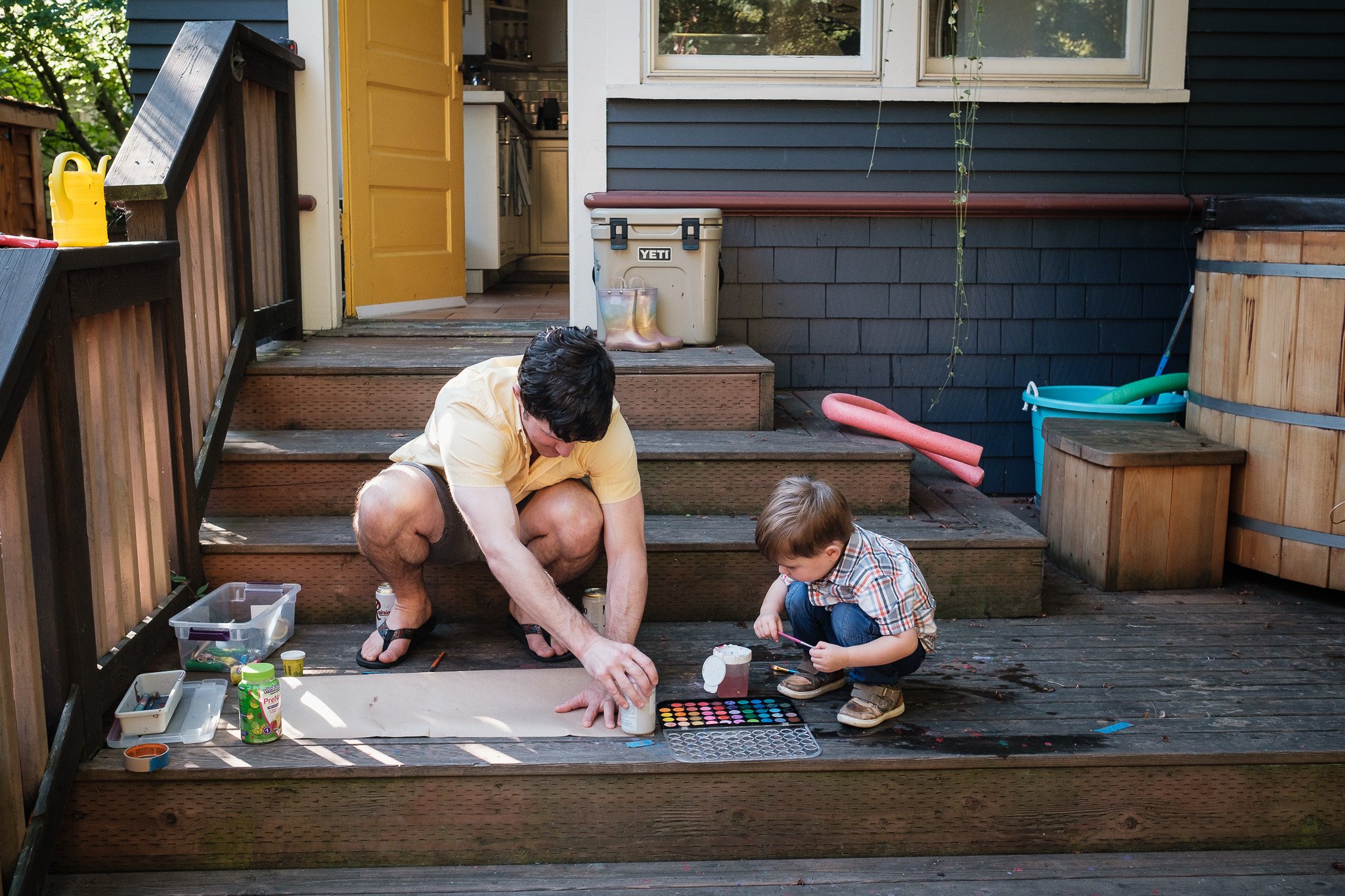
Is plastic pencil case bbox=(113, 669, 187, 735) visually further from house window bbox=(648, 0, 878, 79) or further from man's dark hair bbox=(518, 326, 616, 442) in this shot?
house window bbox=(648, 0, 878, 79)

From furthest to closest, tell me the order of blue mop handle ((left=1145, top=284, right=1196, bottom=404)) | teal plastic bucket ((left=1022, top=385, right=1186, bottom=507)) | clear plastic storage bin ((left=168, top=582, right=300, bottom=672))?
1. blue mop handle ((left=1145, top=284, right=1196, bottom=404))
2. teal plastic bucket ((left=1022, top=385, right=1186, bottom=507))
3. clear plastic storage bin ((left=168, top=582, right=300, bottom=672))

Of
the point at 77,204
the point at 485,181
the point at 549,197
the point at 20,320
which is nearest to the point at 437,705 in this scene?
the point at 20,320

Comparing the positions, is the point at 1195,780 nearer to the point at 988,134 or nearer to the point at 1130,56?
the point at 988,134

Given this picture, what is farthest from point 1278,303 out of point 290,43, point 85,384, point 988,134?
point 290,43

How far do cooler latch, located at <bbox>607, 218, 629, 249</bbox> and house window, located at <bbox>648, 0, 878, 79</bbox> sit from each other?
26.4 inches

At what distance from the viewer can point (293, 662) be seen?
243cm

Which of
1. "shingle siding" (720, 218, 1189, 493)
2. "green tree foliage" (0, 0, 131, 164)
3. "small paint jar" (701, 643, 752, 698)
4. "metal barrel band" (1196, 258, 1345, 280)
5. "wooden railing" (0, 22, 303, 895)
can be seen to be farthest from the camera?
"green tree foliage" (0, 0, 131, 164)

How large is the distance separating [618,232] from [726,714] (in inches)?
81.3

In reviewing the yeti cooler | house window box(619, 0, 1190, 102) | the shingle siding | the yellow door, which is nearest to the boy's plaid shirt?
the yeti cooler

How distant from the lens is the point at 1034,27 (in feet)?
14.0

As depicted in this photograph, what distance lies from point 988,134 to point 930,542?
1.98 metres

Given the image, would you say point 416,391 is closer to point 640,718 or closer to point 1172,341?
point 640,718

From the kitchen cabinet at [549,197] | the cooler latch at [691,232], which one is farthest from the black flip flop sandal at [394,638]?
the kitchen cabinet at [549,197]

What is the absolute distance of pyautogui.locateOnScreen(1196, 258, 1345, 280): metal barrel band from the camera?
2947mm
